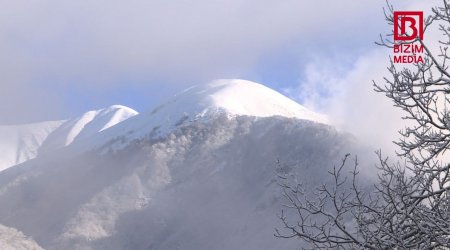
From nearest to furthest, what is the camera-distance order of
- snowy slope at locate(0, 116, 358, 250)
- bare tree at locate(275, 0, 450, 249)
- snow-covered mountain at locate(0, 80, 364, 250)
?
bare tree at locate(275, 0, 450, 249) < snowy slope at locate(0, 116, 358, 250) < snow-covered mountain at locate(0, 80, 364, 250)

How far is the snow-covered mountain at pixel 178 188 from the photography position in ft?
445

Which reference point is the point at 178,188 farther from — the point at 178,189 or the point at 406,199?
the point at 406,199

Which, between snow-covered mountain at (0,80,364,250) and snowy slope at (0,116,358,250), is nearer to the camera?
snowy slope at (0,116,358,250)

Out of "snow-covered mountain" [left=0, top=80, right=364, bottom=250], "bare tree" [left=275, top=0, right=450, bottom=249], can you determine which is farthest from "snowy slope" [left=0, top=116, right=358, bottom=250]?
"bare tree" [left=275, top=0, right=450, bottom=249]

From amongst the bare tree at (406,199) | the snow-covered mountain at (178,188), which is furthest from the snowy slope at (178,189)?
the bare tree at (406,199)

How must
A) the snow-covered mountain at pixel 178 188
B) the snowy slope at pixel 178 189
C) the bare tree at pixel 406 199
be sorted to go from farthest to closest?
the snow-covered mountain at pixel 178 188
the snowy slope at pixel 178 189
the bare tree at pixel 406 199

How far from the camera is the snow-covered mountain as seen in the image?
136 metres

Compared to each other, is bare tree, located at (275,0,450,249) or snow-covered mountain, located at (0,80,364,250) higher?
snow-covered mountain, located at (0,80,364,250)

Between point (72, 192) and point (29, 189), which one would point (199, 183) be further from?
point (29, 189)

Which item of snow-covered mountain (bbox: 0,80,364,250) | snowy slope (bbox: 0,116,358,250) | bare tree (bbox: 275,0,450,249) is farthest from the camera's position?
snow-covered mountain (bbox: 0,80,364,250)

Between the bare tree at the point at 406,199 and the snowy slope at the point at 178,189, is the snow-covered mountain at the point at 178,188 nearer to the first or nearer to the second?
the snowy slope at the point at 178,189

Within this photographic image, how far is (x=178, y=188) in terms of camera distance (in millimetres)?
164000

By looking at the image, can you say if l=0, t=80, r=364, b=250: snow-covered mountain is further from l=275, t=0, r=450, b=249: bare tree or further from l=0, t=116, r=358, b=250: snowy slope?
l=275, t=0, r=450, b=249: bare tree

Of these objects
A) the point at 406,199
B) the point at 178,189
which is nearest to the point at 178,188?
the point at 178,189
